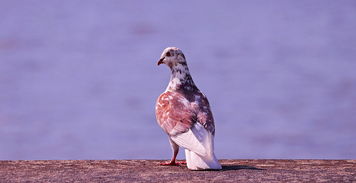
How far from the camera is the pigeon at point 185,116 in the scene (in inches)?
307

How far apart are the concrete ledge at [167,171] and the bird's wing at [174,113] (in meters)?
0.59

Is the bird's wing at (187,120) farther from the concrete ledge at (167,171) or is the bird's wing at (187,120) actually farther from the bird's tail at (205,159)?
the concrete ledge at (167,171)

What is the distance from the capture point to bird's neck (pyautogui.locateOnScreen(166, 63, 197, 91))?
907cm

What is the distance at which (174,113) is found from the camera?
8.40 m

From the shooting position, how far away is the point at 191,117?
8.21 meters

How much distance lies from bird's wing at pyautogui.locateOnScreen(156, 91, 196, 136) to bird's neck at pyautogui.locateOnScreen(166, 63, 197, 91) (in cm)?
16

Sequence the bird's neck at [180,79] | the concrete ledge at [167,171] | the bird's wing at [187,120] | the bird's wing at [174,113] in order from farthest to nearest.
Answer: the bird's neck at [180,79], the bird's wing at [174,113], the bird's wing at [187,120], the concrete ledge at [167,171]

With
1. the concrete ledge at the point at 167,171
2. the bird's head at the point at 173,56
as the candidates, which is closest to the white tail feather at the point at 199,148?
the concrete ledge at the point at 167,171

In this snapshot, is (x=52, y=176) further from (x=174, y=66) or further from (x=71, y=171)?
(x=174, y=66)

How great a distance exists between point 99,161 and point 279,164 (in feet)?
9.82

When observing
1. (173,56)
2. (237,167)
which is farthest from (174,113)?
(237,167)

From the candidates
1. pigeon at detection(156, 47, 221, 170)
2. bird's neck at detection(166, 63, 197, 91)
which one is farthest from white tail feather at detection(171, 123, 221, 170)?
bird's neck at detection(166, 63, 197, 91)

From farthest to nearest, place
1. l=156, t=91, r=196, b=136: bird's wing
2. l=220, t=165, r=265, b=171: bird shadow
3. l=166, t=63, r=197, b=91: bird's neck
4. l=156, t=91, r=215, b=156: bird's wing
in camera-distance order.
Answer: l=166, t=63, r=197, b=91: bird's neck < l=220, t=165, r=265, b=171: bird shadow < l=156, t=91, r=196, b=136: bird's wing < l=156, t=91, r=215, b=156: bird's wing

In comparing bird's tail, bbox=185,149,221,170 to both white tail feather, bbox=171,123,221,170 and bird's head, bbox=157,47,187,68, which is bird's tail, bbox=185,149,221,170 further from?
bird's head, bbox=157,47,187,68
